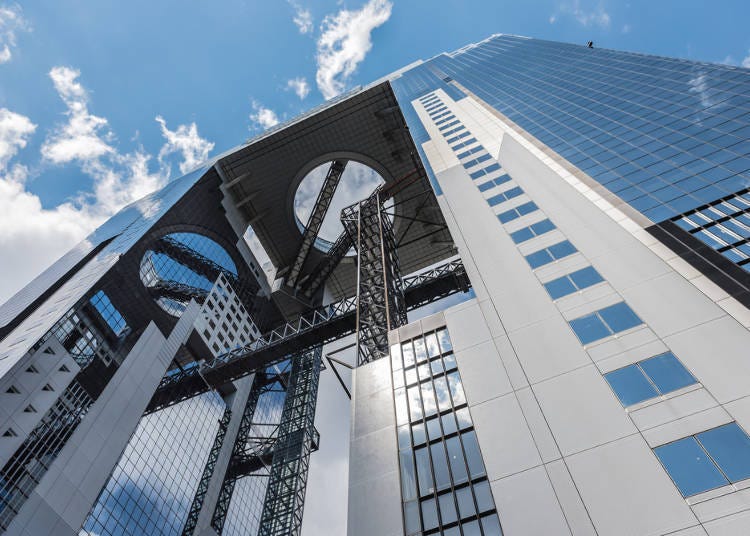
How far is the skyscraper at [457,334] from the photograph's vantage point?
15.3 meters

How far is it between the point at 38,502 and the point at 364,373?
17.8m

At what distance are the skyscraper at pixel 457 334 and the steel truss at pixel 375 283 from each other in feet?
0.78

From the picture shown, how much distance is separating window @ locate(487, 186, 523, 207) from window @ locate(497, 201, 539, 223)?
1312mm

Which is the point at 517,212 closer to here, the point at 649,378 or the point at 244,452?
the point at 649,378

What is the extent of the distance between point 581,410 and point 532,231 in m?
11.3

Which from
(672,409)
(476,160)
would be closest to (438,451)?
(672,409)

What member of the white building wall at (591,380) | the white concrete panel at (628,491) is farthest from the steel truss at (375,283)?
the white concrete panel at (628,491)

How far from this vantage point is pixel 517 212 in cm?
2728

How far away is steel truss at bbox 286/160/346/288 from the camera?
64375mm

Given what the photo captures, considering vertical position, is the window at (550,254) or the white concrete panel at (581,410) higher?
the window at (550,254)

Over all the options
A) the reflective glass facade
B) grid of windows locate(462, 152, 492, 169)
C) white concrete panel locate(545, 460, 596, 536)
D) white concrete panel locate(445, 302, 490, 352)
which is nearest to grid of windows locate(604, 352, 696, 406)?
white concrete panel locate(545, 460, 596, 536)

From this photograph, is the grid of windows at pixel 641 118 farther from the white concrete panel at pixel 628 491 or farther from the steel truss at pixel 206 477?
the steel truss at pixel 206 477

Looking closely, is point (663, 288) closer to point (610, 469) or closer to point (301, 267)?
point (610, 469)

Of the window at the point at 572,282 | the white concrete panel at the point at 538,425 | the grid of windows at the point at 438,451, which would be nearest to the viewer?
the white concrete panel at the point at 538,425
